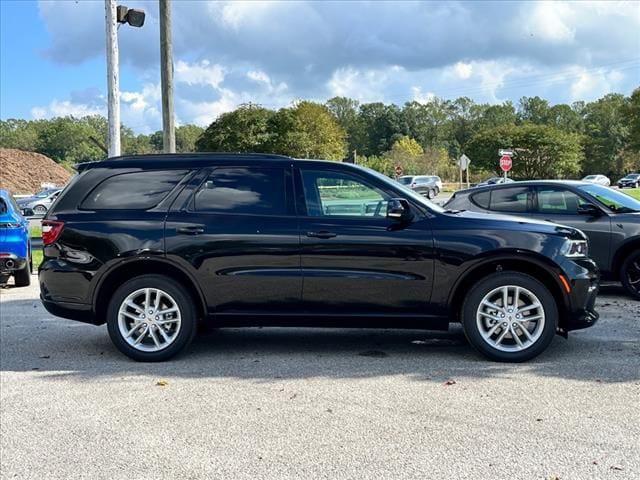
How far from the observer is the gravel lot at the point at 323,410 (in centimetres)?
365

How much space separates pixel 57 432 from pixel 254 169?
277 cm

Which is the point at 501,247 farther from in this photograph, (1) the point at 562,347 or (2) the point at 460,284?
(1) the point at 562,347

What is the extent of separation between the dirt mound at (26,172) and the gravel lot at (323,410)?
60086 millimetres

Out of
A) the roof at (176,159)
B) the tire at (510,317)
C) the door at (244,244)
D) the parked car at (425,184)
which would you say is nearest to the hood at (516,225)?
the tire at (510,317)

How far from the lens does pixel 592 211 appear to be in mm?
8609

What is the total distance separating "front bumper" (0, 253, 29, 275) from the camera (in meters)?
9.48

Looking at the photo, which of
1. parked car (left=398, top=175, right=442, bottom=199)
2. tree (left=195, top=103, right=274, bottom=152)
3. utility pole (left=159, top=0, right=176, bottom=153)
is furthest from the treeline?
parked car (left=398, top=175, right=442, bottom=199)

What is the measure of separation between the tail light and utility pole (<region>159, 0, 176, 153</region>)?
7.37m

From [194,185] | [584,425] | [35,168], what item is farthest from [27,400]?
[35,168]

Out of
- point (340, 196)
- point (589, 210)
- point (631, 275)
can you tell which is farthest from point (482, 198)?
point (340, 196)

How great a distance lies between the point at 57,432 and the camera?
421cm

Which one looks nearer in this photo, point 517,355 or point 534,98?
point 517,355

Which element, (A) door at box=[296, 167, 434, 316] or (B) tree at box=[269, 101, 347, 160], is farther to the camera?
(B) tree at box=[269, 101, 347, 160]

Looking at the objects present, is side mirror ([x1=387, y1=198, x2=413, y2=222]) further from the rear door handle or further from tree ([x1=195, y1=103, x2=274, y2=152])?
tree ([x1=195, y1=103, x2=274, y2=152])
